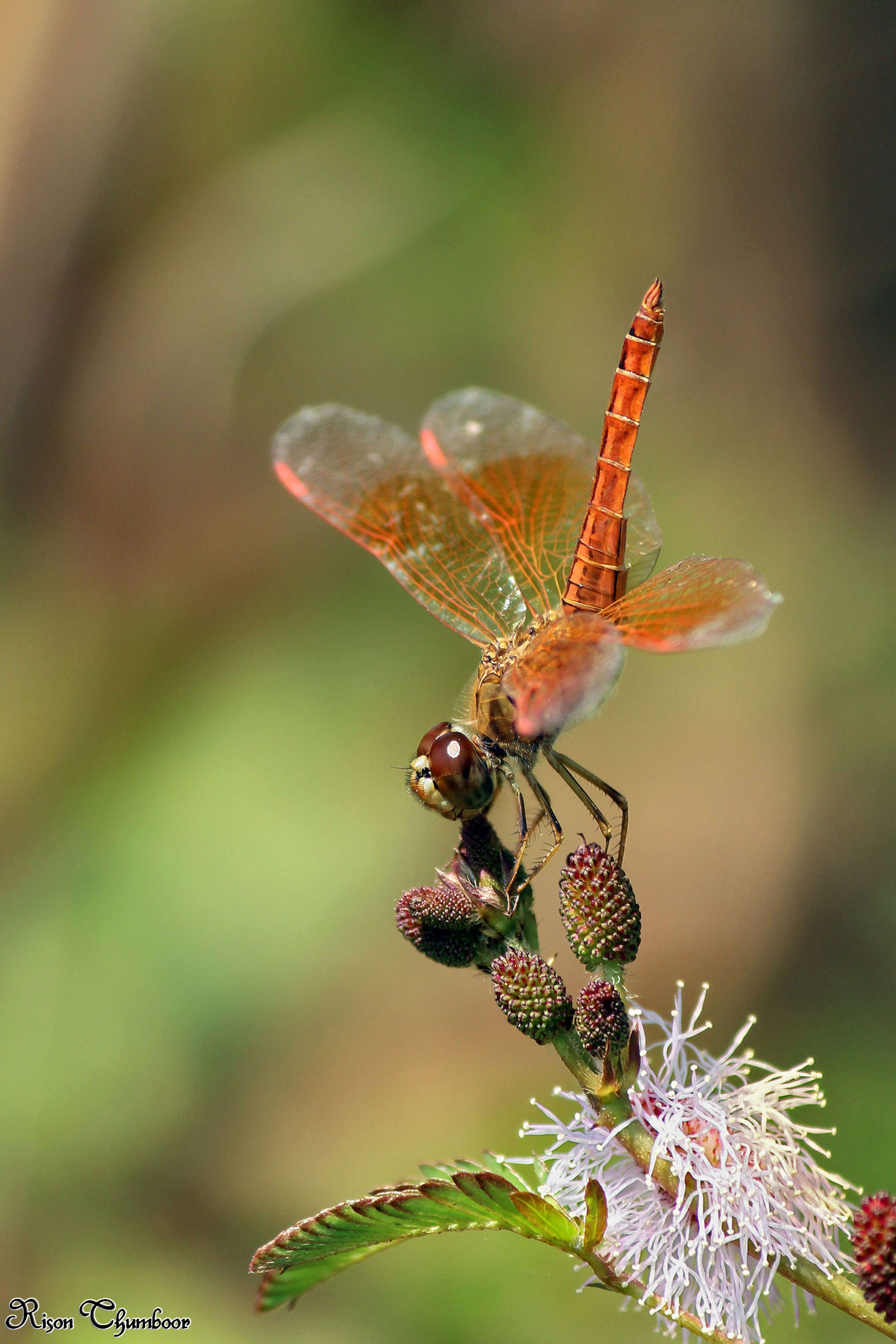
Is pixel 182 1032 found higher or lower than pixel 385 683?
lower

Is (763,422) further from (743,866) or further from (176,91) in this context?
(176,91)

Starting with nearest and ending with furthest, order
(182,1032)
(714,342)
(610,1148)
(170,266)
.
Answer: (610,1148)
(182,1032)
(170,266)
(714,342)

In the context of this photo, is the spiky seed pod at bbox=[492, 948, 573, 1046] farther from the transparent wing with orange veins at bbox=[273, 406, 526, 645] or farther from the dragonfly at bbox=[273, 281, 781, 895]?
the transparent wing with orange veins at bbox=[273, 406, 526, 645]

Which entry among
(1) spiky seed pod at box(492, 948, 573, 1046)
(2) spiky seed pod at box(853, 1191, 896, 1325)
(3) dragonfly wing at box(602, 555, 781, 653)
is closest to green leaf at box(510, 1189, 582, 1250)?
(1) spiky seed pod at box(492, 948, 573, 1046)

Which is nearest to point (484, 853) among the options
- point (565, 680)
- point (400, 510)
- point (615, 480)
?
point (565, 680)

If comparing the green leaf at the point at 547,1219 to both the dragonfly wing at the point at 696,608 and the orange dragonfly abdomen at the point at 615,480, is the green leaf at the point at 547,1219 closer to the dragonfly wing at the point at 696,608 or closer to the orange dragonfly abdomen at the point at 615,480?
the dragonfly wing at the point at 696,608

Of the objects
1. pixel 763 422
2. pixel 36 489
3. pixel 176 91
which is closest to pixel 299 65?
pixel 176 91
